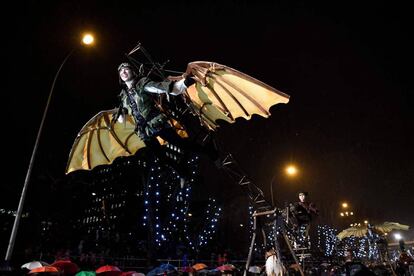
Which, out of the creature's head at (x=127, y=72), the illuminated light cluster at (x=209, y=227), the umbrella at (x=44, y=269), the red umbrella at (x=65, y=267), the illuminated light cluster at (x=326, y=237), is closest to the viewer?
the creature's head at (x=127, y=72)

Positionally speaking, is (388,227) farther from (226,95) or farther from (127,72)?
(127,72)

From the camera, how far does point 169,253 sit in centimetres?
2842

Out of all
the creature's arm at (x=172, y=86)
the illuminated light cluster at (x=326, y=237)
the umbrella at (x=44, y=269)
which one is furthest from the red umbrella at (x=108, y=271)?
the illuminated light cluster at (x=326, y=237)

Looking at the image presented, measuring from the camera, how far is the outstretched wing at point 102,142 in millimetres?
8664

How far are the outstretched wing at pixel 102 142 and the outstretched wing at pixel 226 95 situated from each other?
6.95 feet

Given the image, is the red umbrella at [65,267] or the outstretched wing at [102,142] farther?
the red umbrella at [65,267]

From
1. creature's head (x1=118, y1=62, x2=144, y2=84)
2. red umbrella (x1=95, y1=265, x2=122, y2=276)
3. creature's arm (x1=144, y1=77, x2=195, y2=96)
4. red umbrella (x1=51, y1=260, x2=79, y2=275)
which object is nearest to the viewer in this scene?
creature's arm (x1=144, y1=77, x2=195, y2=96)

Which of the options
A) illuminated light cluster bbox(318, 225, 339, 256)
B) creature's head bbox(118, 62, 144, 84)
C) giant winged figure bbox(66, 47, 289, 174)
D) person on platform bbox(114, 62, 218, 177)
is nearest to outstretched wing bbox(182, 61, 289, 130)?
giant winged figure bbox(66, 47, 289, 174)

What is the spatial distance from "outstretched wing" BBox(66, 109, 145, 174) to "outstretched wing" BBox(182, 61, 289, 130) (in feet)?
6.95

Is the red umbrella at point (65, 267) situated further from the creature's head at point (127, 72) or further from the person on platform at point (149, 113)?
the creature's head at point (127, 72)

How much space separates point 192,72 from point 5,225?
18.0m

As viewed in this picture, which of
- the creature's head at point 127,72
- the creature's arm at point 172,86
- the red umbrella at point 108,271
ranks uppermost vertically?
the creature's head at point 127,72

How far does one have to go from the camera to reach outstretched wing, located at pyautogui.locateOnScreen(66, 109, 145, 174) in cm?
866

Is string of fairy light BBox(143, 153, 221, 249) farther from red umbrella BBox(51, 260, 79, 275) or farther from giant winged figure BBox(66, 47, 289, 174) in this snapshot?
giant winged figure BBox(66, 47, 289, 174)
